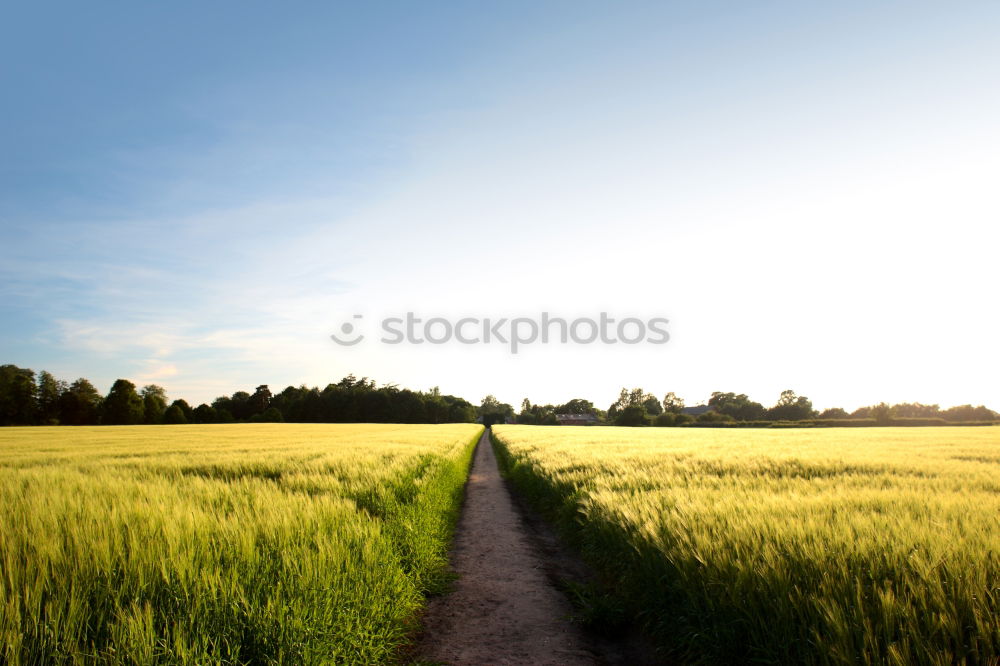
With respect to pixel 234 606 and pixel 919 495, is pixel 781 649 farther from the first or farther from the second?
pixel 919 495

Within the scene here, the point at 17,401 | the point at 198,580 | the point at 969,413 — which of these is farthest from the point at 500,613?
the point at 969,413

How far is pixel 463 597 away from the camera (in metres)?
5.43

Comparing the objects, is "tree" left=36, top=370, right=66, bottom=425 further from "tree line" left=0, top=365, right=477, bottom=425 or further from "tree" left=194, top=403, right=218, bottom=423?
"tree" left=194, top=403, right=218, bottom=423

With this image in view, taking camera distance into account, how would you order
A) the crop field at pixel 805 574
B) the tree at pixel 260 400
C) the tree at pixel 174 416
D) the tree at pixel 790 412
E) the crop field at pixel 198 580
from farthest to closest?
1. the tree at pixel 260 400
2. the tree at pixel 790 412
3. the tree at pixel 174 416
4. the crop field at pixel 805 574
5. the crop field at pixel 198 580

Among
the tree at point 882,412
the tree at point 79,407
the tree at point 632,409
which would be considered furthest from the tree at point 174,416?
the tree at point 882,412

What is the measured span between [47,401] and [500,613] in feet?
332

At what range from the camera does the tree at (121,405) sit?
74.4 m

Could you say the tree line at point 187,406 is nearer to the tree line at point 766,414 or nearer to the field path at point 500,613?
the tree line at point 766,414

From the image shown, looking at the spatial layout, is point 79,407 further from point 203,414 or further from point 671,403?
point 671,403

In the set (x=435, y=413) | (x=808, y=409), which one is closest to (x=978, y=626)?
(x=435, y=413)

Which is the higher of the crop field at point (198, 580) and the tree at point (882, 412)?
the crop field at point (198, 580)

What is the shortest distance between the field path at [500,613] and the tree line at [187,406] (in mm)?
91993

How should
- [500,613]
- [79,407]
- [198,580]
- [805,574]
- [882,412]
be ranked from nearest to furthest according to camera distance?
1. [198,580]
2. [805,574]
3. [500,613]
4. [79,407]
5. [882,412]

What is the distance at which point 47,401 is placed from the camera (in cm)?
7375
